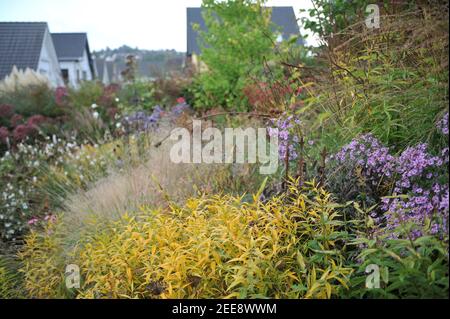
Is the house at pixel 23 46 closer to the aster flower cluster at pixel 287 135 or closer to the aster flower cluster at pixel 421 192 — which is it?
the aster flower cluster at pixel 287 135

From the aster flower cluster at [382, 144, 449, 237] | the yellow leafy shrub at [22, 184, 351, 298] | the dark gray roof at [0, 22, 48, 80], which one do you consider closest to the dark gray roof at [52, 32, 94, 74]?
the dark gray roof at [0, 22, 48, 80]

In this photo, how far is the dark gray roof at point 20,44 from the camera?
78.8 feet

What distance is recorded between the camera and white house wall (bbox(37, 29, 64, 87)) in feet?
85.9

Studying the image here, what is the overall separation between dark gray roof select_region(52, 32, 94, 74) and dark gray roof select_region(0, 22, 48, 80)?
375 inches

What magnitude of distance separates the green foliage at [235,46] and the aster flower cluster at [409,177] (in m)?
4.53

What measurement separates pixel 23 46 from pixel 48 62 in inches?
110

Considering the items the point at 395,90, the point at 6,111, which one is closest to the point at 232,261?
the point at 395,90

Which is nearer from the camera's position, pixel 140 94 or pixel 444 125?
pixel 444 125

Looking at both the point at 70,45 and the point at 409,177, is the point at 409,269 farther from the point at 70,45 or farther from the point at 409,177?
the point at 70,45

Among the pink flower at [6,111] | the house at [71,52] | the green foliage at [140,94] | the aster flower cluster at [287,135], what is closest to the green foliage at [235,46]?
the green foliage at [140,94]

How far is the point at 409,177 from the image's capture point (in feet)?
9.05
